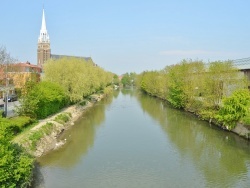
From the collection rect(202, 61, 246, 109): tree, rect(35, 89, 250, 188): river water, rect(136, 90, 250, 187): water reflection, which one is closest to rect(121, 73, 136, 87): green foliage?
rect(136, 90, 250, 187): water reflection

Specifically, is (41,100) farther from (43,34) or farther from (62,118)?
(43,34)

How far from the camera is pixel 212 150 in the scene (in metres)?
A: 28.3

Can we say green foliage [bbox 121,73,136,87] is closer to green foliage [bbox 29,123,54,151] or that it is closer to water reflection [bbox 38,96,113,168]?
water reflection [bbox 38,96,113,168]

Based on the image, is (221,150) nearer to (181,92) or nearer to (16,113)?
(16,113)

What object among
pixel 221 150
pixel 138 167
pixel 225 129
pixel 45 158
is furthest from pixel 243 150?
pixel 45 158

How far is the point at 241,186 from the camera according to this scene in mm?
19328

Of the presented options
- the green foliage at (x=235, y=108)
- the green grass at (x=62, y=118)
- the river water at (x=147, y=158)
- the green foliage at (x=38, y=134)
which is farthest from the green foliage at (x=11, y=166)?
the green foliage at (x=235, y=108)

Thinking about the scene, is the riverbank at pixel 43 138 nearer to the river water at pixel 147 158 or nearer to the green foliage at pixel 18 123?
the green foliage at pixel 18 123

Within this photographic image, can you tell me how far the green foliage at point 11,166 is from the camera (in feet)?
48.3

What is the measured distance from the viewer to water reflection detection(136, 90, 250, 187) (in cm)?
2133

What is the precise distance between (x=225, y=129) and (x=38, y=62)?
104692 millimetres

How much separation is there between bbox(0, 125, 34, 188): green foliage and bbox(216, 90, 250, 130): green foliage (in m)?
22.8

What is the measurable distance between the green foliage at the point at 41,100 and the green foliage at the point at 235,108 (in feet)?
65.8

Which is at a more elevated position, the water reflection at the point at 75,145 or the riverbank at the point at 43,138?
the riverbank at the point at 43,138
